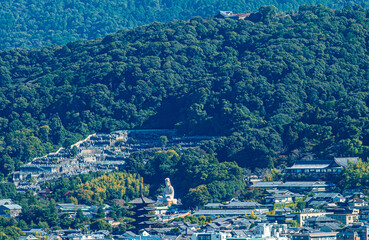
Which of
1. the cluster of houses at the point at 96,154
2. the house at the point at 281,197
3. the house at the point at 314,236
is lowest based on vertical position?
the house at the point at 314,236

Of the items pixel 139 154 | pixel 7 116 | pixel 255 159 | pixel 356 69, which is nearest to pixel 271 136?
pixel 255 159

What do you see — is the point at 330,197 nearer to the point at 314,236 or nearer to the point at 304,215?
the point at 304,215

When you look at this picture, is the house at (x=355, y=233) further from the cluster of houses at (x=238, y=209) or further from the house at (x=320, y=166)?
the house at (x=320, y=166)

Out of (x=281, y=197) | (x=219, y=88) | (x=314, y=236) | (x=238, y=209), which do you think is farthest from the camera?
(x=219, y=88)

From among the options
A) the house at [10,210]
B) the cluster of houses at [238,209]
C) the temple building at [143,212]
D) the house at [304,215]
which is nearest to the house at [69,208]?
the cluster of houses at [238,209]

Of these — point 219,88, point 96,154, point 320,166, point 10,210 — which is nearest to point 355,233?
point 320,166

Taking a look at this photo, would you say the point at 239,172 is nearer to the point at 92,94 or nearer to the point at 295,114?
the point at 295,114

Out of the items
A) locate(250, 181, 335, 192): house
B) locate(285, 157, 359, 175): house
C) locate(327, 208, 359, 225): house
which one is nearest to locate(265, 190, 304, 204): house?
locate(250, 181, 335, 192): house
